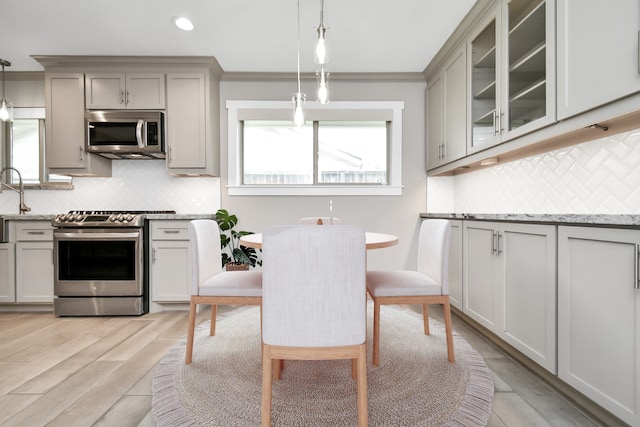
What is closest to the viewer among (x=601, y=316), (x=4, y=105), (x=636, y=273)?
(x=636, y=273)

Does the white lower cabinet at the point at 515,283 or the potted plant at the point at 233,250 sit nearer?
the white lower cabinet at the point at 515,283

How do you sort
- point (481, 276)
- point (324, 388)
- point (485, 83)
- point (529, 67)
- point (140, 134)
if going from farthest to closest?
point (140, 134)
point (485, 83)
point (481, 276)
point (529, 67)
point (324, 388)

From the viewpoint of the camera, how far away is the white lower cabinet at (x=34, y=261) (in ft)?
9.58

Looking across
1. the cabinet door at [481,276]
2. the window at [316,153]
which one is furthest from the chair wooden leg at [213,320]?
the cabinet door at [481,276]

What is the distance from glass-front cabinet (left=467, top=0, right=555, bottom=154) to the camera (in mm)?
1699

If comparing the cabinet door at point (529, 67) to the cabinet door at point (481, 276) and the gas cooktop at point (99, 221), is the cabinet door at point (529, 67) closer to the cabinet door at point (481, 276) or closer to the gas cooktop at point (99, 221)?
the cabinet door at point (481, 276)

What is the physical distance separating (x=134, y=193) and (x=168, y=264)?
1129mm

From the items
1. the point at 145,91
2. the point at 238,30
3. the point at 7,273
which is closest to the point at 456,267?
the point at 238,30

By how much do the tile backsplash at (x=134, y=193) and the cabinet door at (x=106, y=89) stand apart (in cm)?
66

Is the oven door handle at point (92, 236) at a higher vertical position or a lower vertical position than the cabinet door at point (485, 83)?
lower

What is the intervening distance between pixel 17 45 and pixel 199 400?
3712 millimetres

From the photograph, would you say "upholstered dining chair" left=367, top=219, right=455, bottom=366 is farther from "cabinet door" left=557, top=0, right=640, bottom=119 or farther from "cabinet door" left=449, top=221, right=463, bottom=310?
"cabinet door" left=557, top=0, right=640, bottom=119

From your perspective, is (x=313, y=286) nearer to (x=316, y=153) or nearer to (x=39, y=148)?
(x=316, y=153)

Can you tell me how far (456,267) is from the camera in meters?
2.59
